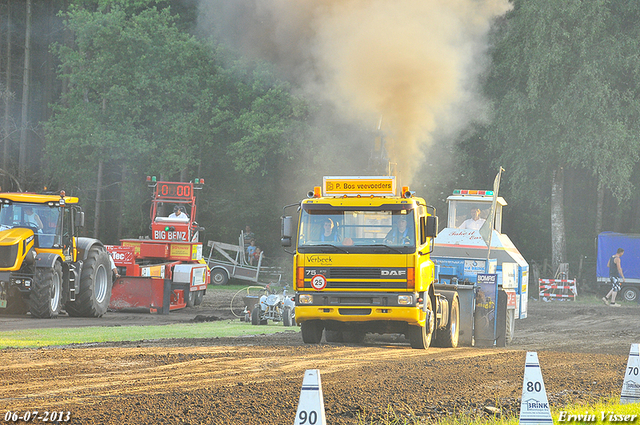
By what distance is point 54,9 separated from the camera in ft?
151

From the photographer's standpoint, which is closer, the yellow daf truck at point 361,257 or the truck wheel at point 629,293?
the yellow daf truck at point 361,257

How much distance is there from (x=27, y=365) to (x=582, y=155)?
25660 millimetres

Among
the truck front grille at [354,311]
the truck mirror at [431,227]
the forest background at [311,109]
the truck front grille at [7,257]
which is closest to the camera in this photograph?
the truck front grille at [354,311]

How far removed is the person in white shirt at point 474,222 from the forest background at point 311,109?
2.11m

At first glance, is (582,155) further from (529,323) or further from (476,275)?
(476,275)

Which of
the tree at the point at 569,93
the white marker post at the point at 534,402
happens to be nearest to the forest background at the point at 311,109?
the tree at the point at 569,93

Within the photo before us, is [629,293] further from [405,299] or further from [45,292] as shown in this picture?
[45,292]

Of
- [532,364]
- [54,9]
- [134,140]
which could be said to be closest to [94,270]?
[532,364]

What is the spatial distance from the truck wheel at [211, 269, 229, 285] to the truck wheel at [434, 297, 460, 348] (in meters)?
21.7

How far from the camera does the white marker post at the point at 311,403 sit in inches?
178

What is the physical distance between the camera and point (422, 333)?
536 inches

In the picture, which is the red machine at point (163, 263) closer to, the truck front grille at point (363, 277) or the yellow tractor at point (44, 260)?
the yellow tractor at point (44, 260)

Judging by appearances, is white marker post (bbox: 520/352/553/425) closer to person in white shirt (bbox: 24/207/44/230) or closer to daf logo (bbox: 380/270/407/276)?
daf logo (bbox: 380/270/407/276)

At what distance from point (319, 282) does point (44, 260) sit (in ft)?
24.9
